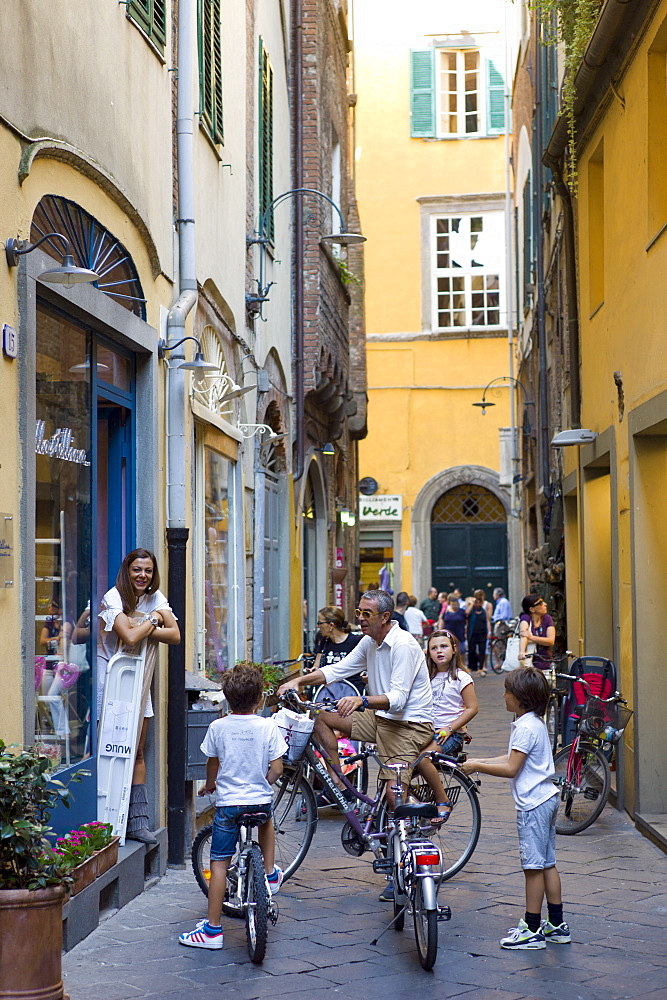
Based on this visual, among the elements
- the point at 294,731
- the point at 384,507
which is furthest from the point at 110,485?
the point at 384,507

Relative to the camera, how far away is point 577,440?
1143 centimetres

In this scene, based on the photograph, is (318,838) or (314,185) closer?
(318,838)

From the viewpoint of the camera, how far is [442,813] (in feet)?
23.3

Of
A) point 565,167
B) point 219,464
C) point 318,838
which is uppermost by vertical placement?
point 565,167

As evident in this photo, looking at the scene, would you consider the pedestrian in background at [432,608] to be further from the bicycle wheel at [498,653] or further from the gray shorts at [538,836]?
the gray shorts at [538,836]

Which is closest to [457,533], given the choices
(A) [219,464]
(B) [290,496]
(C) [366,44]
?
(C) [366,44]

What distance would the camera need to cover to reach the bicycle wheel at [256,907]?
5.76 meters

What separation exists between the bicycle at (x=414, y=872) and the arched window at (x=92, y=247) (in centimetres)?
303

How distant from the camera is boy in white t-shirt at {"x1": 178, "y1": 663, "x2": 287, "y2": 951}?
6.00 meters

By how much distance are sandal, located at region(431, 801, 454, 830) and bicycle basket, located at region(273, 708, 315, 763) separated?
0.79 meters

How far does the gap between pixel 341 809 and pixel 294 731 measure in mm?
479

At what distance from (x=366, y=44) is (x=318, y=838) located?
2704cm

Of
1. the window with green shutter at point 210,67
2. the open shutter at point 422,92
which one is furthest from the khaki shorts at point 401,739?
the open shutter at point 422,92

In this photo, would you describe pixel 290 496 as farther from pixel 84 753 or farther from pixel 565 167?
pixel 84 753
